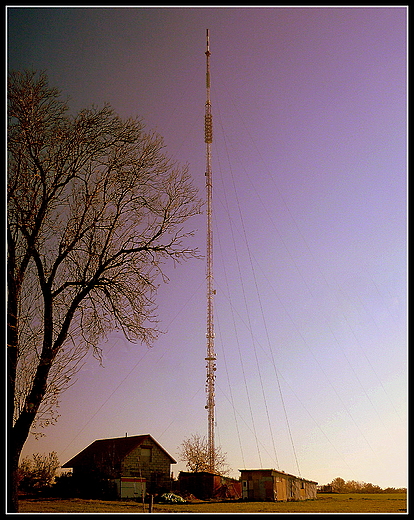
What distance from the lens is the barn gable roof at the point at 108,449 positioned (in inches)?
1330

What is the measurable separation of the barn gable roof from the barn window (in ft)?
1.55

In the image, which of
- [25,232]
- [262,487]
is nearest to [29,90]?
[25,232]

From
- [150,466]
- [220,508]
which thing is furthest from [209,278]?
[150,466]

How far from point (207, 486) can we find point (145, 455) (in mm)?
4373

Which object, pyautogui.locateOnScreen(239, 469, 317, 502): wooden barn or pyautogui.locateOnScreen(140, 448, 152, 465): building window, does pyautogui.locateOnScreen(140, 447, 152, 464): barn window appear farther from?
pyautogui.locateOnScreen(239, 469, 317, 502): wooden barn

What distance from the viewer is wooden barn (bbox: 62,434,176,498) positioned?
105ft

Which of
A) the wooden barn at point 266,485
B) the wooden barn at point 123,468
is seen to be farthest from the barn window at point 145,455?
the wooden barn at point 266,485

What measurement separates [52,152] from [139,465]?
82.4 feet

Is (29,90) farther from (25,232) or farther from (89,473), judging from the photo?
(89,473)

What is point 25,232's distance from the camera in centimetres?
1341

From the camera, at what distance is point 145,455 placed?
35.1 meters

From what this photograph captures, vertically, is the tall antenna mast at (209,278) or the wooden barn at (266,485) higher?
the tall antenna mast at (209,278)

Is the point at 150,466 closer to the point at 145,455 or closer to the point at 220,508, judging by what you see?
the point at 145,455

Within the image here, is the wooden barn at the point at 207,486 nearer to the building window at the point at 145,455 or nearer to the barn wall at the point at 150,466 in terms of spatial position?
the barn wall at the point at 150,466
